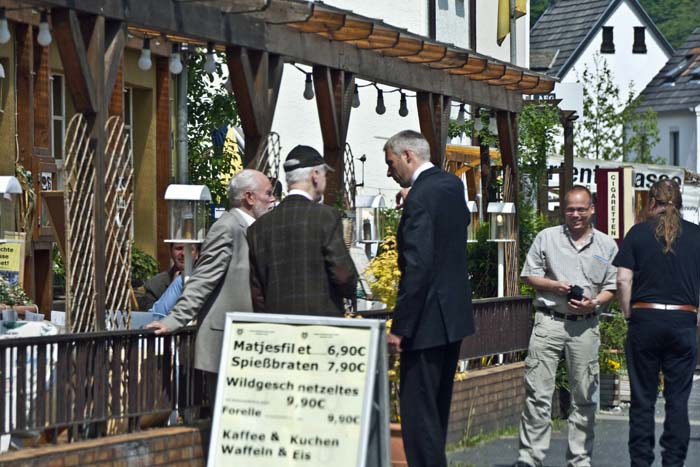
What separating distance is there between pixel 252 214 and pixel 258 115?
2.42 metres

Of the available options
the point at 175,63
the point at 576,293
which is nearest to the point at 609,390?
the point at 576,293

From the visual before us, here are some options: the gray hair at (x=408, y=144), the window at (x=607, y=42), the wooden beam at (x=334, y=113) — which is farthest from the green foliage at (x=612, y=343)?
the window at (x=607, y=42)

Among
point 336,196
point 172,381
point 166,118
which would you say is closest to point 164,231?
point 166,118

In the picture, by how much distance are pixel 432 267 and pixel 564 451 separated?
13.5 feet

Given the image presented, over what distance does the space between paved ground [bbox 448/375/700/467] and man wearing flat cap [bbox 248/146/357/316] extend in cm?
296

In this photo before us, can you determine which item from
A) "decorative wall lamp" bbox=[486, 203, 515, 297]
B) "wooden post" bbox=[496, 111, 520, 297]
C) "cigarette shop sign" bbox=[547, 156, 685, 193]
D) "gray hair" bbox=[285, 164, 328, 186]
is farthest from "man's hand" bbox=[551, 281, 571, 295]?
"cigarette shop sign" bbox=[547, 156, 685, 193]

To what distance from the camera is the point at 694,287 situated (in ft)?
34.6

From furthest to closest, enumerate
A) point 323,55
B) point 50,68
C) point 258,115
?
point 50,68, point 323,55, point 258,115

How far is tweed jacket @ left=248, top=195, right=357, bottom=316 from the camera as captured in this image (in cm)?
867

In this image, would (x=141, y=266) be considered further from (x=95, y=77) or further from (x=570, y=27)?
(x=570, y=27)

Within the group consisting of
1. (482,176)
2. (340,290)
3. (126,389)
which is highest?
(482,176)

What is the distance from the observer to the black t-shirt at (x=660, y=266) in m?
10.4

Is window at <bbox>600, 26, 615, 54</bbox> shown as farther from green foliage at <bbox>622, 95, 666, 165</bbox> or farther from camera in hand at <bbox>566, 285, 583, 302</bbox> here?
camera in hand at <bbox>566, 285, 583, 302</bbox>

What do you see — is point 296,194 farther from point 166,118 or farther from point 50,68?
point 166,118
